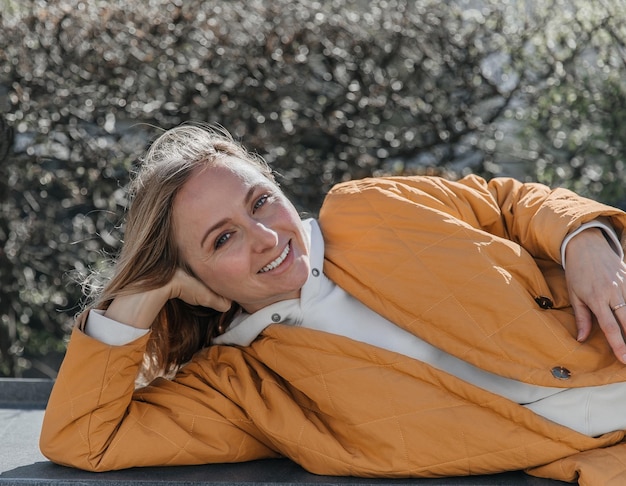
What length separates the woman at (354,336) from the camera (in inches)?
99.4

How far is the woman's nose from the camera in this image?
2.59 metres

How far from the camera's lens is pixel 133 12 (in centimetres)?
447

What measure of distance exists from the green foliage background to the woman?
1.75 m

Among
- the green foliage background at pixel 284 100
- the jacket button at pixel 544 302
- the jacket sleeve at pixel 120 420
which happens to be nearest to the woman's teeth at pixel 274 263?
the jacket sleeve at pixel 120 420

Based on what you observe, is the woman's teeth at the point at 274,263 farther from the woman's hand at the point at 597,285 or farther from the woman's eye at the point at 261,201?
the woman's hand at the point at 597,285

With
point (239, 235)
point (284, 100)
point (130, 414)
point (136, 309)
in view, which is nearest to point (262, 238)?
point (239, 235)

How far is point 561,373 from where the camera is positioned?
8.18ft

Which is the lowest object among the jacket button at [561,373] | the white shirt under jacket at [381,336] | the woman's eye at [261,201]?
the white shirt under jacket at [381,336]

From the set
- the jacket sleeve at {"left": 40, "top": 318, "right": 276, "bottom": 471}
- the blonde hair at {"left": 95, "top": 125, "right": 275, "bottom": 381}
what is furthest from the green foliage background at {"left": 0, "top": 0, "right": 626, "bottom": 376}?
the jacket sleeve at {"left": 40, "top": 318, "right": 276, "bottom": 471}

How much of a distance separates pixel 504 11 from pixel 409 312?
2.75 m

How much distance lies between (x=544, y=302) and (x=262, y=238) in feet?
2.66

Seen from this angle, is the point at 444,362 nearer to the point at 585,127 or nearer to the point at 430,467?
the point at 430,467

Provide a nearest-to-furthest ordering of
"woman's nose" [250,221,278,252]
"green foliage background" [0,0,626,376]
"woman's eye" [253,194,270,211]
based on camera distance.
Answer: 1. "woman's nose" [250,221,278,252]
2. "woman's eye" [253,194,270,211]
3. "green foliage background" [0,0,626,376]

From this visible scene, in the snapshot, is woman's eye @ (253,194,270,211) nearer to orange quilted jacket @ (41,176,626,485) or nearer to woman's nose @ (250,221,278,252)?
woman's nose @ (250,221,278,252)
